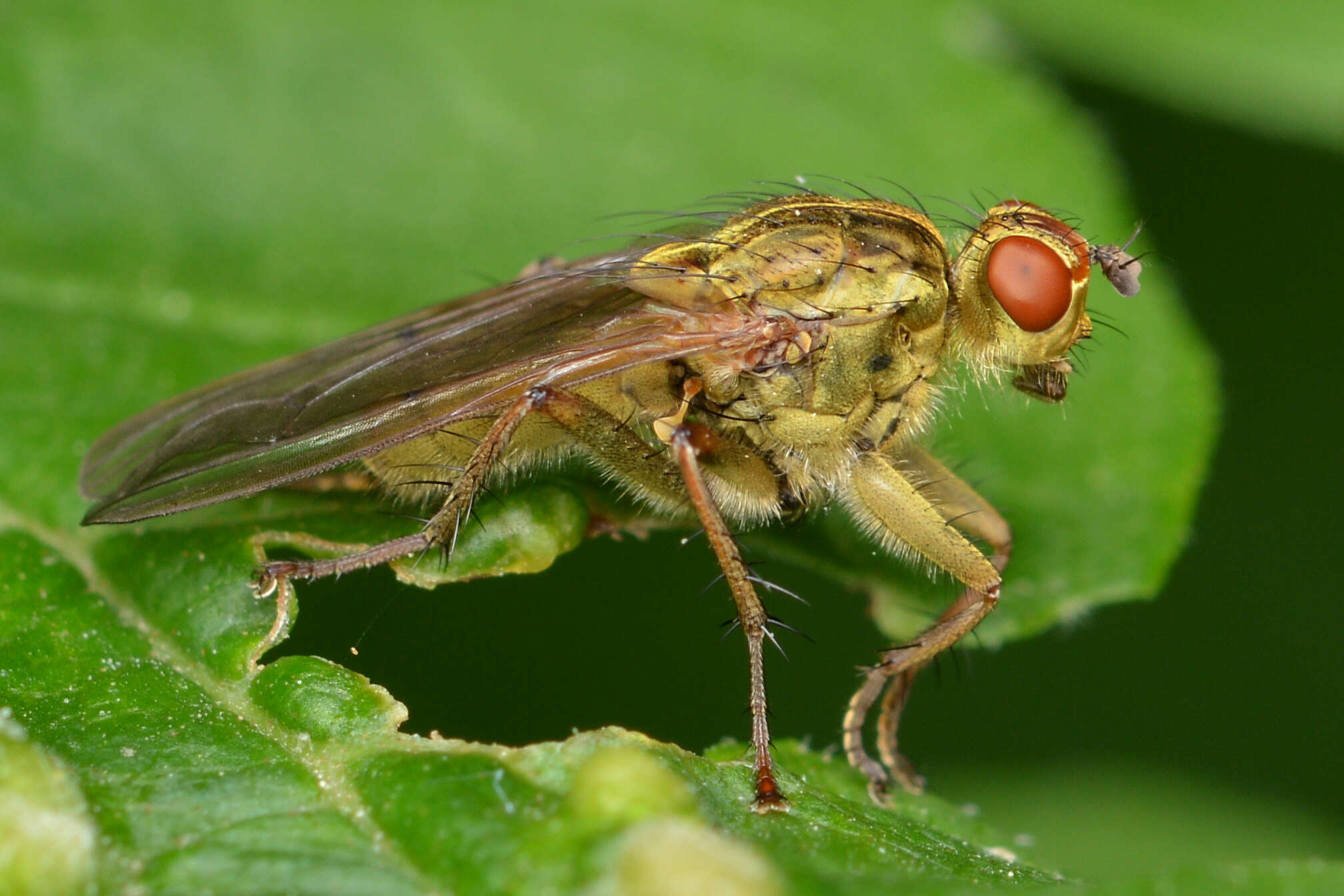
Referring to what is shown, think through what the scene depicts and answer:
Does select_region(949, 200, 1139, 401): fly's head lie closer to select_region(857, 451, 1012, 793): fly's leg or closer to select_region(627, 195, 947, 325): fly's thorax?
select_region(627, 195, 947, 325): fly's thorax

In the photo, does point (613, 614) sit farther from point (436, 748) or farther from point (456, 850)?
point (456, 850)

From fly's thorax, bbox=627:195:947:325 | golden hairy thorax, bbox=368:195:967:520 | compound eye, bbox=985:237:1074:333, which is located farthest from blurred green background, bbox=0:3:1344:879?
fly's thorax, bbox=627:195:947:325

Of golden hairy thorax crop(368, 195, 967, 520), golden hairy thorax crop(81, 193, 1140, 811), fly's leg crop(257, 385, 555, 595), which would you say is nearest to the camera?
fly's leg crop(257, 385, 555, 595)

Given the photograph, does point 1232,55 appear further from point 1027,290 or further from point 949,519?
point 949,519

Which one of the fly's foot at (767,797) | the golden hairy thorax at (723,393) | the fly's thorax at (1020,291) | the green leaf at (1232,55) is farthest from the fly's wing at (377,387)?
the green leaf at (1232,55)

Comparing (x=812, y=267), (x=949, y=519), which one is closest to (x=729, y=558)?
(x=949, y=519)

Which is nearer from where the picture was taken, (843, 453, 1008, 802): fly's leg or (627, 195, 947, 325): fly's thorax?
(843, 453, 1008, 802): fly's leg

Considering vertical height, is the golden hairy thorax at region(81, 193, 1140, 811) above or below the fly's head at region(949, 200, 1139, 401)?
below
